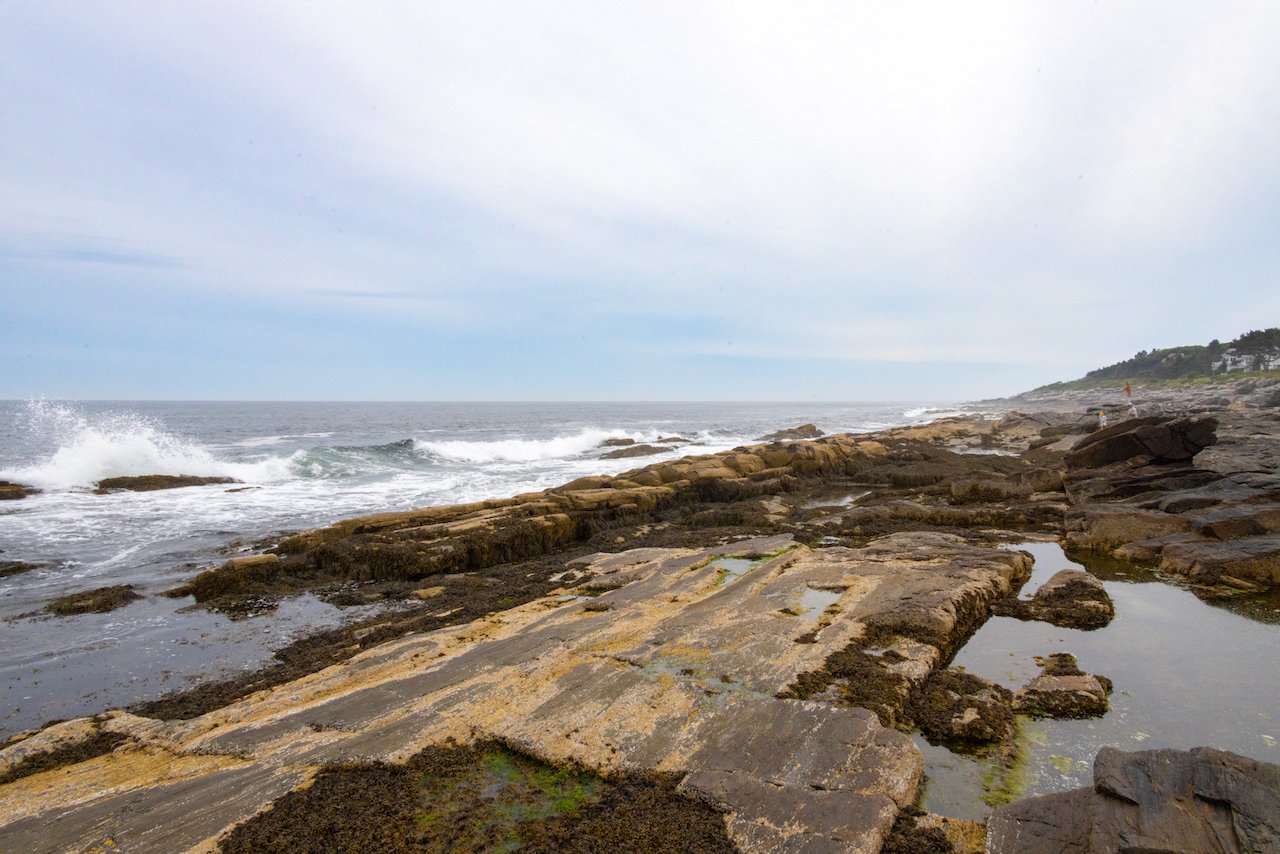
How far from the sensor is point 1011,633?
710 centimetres

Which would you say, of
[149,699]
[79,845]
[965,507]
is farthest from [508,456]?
[79,845]

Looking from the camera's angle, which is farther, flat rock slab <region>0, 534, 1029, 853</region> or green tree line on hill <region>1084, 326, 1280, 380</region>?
green tree line on hill <region>1084, 326, 1280, 380</region>

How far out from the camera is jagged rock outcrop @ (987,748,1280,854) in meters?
3.06

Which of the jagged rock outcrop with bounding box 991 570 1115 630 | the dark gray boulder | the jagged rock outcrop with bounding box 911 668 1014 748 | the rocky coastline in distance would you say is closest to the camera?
the rocky coastline in distance

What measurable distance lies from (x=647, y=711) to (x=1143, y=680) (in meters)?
4.96

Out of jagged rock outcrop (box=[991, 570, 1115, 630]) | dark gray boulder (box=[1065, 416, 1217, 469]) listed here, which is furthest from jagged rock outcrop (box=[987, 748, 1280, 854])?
dark gray boulder (box=[1065, 416, 1217, 469])

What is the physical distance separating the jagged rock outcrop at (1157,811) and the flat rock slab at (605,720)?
755 mm

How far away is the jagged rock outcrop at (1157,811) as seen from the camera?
3.06 m

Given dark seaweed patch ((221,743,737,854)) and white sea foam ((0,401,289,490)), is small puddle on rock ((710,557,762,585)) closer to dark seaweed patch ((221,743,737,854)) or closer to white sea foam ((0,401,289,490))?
dark seaweed patch ((221,743,737,854))

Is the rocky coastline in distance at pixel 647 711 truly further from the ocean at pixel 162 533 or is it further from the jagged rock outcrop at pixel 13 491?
the jagged rock outcrop at pixel 13 491

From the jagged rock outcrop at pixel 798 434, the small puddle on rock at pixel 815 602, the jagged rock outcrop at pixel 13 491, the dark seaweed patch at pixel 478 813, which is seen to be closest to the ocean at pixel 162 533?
the jagged rock outcrop at pixel 13 491

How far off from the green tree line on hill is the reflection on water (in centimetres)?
9332

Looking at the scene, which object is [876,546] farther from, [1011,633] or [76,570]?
[76,570]

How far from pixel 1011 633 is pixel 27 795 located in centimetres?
956
